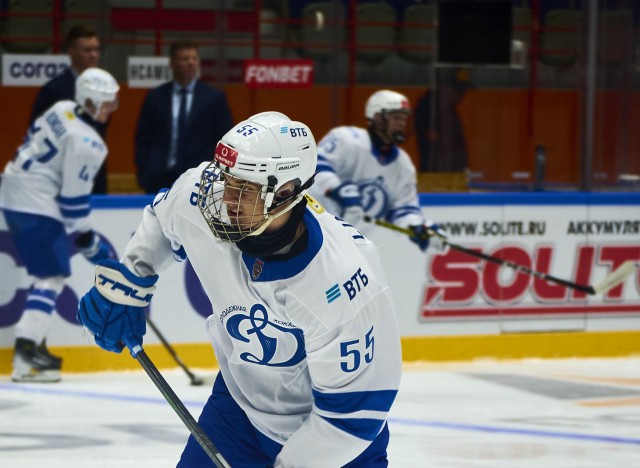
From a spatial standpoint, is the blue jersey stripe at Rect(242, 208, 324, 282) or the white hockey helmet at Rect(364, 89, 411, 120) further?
the white hockey helmet at Rect(364, 89, 411, 120)

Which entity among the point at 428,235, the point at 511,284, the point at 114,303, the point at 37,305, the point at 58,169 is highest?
the point at 114,303

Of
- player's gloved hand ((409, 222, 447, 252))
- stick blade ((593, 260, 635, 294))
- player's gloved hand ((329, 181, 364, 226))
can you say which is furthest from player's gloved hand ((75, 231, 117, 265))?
stick blade ((593, 260, 635, 294))

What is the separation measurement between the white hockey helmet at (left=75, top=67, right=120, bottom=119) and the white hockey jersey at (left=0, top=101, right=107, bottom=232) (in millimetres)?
54

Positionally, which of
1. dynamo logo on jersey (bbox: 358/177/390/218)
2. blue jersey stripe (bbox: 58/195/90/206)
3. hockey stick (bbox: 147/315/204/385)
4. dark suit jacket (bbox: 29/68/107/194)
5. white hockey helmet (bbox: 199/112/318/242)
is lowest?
hockey stick (bbox: 147/315/204/385)

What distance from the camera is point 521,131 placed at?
7625mm

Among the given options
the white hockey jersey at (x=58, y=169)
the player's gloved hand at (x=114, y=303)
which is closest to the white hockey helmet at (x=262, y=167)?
the player's gloved hand at (x=114, y=303)

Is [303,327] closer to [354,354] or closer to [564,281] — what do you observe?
[354,354]

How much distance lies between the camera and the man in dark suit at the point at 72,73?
245 inches

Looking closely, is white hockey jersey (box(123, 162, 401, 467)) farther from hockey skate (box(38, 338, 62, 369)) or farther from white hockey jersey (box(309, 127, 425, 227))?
white hockey jersey (box(309, 127, 425, 227))

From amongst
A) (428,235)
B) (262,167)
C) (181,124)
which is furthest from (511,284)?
(262,167)

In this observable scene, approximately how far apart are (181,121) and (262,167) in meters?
4.08

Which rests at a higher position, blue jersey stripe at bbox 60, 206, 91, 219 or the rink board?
blue jersey stripe at bbox 60, 206, 91, 219

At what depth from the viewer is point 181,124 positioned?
6.43 metres

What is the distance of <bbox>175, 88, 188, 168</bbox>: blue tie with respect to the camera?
6414mm
